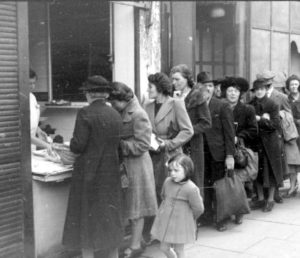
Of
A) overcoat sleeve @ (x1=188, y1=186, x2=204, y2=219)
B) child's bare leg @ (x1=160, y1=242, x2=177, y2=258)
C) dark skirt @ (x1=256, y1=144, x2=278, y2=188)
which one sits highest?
overcoat sleeve @ (x1=188, y1=186, x2=204, y2=219)

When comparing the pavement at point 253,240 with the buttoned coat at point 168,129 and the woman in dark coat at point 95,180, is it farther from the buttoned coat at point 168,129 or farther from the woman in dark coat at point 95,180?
the woman in dark coat at point 95,180

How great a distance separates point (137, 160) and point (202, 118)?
43.0 inches

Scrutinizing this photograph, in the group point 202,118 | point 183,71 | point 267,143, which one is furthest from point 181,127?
point 267,143

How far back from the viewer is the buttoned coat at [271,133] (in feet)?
22.3

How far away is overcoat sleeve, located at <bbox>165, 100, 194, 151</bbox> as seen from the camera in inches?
204

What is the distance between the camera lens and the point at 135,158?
4.94 meters

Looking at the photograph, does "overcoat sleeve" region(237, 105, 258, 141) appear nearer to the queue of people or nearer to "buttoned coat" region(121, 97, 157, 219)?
the queue of people

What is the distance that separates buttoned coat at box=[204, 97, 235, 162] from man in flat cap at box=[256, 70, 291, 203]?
1.20m

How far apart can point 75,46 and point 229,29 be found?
3069 millimetres

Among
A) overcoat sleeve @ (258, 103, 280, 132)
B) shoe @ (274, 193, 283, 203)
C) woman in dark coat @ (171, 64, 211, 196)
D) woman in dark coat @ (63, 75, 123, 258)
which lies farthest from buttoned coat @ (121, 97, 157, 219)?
shoe @ (274, 193, 283, 203)

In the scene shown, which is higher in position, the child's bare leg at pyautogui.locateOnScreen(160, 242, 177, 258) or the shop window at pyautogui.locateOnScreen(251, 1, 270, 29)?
the shop window at pyautogui.locateOnScreen(251, 1, 270, 29)

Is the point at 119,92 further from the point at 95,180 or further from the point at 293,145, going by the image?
the point at 293,145

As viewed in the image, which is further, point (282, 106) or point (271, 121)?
point (282, 106)

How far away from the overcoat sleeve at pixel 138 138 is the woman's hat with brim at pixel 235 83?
1.89 m
